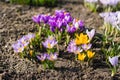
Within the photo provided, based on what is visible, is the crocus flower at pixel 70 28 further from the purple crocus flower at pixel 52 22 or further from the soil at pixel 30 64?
the soil at pixel 30 64

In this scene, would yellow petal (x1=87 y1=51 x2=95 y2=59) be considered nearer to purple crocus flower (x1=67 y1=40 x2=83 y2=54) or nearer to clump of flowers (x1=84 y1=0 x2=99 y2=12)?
purple crocus flower (x1=67 y1=40 x2=83 y2=54)

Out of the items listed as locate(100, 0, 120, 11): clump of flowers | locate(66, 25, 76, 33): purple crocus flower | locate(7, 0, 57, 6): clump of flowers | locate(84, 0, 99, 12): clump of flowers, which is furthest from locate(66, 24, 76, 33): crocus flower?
locate(7, 0, 57, 6): clump of flowers

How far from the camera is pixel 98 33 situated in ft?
13.3

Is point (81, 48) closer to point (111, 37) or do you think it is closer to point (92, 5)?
point (111, 37)

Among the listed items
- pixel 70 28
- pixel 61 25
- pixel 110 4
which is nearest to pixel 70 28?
pixel 70 28

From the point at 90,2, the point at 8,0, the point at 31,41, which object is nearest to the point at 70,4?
the point at 90,2

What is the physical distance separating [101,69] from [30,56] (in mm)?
737

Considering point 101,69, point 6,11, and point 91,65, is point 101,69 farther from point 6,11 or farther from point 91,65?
point 6,11

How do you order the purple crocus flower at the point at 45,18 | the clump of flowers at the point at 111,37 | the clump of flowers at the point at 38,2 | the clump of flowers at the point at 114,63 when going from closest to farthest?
the clump of flowers at the point at 114,63
the clump of flowers at the point at 111,37
the purple crocus flower at the point at 45,18
the clump of flowers at the point at 38,2

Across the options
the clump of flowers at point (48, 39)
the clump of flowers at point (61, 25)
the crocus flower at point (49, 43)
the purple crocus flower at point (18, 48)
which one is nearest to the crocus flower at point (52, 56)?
the clump of flowers at point (48, 39)

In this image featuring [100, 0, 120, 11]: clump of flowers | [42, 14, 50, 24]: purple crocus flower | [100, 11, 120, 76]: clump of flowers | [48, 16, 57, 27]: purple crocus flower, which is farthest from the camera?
[100, 0, 120, 11]: clump of flowers

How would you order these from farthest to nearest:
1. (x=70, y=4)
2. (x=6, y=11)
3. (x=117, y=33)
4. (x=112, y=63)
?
(x=70, y=4) → (x=6, y=11) → (x=117, y=33) → (x=112, y=63)

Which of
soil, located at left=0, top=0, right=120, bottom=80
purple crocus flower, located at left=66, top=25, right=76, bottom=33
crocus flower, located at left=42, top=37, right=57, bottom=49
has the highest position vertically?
purple crocus flower, located at left=66, top=25, right=76, bottom=33

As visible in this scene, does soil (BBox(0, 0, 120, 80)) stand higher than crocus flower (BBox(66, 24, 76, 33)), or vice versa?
crocus flower (BBox(66, 24, 76, 33))
